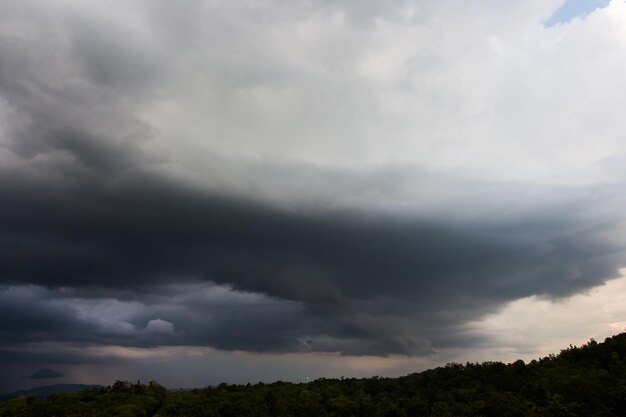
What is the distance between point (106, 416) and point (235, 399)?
13.2 meters

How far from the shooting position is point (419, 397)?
5047 centimetres

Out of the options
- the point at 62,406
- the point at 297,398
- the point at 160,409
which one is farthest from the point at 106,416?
the point at 297,398

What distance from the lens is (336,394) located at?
5394cm

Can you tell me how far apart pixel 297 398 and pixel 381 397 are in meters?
9.43

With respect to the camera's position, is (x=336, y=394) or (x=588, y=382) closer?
(x=588, y=382)

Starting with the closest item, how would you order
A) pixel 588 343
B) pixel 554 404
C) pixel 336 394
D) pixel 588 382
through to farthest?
pixel 554 404, pixel 588 382, pixel 336 394, pixel 588 343

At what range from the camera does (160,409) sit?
47844 millimetres

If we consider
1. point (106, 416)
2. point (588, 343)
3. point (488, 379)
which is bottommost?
point (106, 416)

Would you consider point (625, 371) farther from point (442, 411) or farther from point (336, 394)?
point (336, 394)

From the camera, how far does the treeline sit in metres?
43.9

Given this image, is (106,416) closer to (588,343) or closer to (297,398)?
(297,398)

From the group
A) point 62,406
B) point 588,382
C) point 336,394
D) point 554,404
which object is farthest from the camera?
point 336,394

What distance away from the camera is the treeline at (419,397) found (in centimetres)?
4388

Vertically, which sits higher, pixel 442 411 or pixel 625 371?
pixel 625 371
